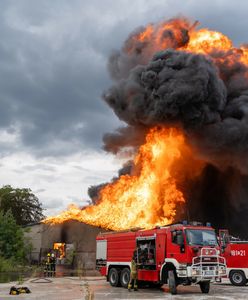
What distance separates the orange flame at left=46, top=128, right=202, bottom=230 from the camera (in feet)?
103

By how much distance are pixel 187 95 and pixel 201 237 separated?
51.2 feet

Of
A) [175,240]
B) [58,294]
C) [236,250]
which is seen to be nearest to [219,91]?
[236,250]

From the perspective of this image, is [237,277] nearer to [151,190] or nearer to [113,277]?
[113,277]

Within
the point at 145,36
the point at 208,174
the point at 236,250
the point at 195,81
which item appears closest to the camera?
the point at 236,250

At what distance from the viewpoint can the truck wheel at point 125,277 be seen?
58.4ft

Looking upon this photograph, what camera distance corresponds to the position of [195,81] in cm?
2958

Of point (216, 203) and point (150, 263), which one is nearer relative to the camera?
point (150, 263)

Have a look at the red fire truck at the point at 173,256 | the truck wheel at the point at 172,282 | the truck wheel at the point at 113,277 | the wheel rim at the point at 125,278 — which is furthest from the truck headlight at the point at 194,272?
the truck wheel at the point at 113,277

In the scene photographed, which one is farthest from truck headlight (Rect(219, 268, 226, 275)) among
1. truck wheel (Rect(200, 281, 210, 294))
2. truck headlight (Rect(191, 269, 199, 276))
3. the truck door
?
the truck door

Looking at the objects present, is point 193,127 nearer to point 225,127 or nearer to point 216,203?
point 225,127

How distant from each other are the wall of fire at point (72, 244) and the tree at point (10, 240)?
357 cm

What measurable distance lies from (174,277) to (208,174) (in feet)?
82.7

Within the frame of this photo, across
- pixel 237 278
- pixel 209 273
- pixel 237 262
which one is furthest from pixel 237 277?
pixel 209 273

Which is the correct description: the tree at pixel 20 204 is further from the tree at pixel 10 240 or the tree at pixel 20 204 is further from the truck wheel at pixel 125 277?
the truck wheel at pixel 125 277
